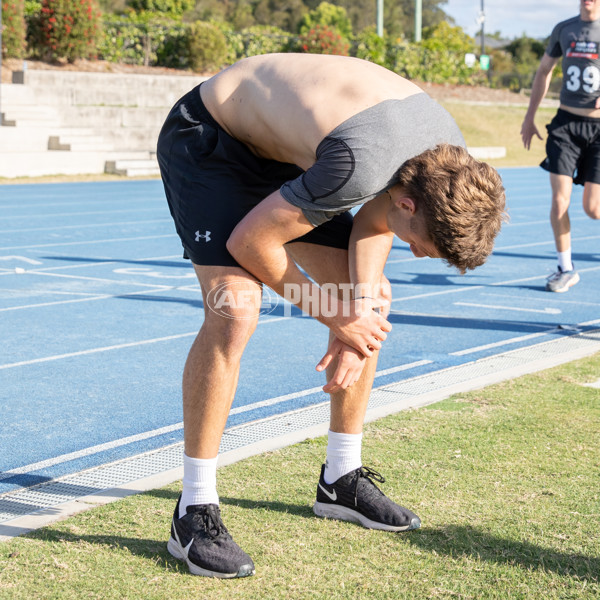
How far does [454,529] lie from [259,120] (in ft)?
5.14

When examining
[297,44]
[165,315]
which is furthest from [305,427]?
[297,44]

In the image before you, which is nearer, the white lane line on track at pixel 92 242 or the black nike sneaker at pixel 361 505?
the black nike sneaker at pixel 361 505

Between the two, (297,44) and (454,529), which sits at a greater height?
(297,44)

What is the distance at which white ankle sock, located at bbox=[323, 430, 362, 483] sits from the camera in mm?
3553

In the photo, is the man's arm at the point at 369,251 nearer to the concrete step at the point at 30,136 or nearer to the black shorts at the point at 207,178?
the black shorts at the point at 207,178

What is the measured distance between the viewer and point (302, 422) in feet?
15.0

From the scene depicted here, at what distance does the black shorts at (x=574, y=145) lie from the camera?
25.8 feet

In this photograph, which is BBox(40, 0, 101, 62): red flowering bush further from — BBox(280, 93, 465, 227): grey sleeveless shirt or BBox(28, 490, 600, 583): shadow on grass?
BBox(280, 93, 465, 227): grey sleeveless shirt

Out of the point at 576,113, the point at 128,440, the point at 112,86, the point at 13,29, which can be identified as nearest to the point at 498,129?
the point at 112,86

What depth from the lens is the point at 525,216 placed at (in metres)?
15.7

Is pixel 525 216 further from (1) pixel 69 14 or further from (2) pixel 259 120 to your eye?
(1) pixel 69 14

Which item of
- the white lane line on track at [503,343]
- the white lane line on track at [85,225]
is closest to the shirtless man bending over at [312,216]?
the white lane line on track at [503,343]

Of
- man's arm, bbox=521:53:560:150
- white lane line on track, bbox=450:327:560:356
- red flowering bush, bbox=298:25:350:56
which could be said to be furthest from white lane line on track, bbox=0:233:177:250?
red flowering bush, bbox=298:25:350:56

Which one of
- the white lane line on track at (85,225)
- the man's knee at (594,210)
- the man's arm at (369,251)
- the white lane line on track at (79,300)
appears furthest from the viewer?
the white lane line on track at (85,225)
